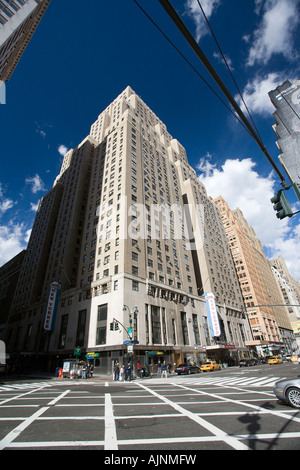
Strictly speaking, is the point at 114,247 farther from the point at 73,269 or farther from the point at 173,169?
the point at 173,169

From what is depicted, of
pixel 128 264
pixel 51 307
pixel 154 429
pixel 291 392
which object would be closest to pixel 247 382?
pixel 291 392

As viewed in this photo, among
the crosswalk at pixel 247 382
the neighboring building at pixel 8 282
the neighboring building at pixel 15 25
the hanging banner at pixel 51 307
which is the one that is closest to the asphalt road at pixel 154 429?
the crosswalk at pixel 247 382

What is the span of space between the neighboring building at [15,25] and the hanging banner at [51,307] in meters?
39.2

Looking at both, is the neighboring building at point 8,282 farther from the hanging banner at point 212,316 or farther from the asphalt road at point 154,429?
the asphalt road at point 154,429

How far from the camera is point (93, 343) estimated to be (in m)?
35.8

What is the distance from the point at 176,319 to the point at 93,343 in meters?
15.7

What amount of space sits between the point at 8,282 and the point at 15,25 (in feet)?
268

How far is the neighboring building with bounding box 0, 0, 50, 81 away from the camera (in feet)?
98.6

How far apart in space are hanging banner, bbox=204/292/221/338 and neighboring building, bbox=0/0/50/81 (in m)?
57.1

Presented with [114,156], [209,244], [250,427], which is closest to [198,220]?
[209,244]

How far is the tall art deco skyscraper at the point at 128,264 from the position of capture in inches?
1471

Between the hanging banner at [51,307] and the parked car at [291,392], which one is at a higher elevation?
the hanging banner at [51,307]

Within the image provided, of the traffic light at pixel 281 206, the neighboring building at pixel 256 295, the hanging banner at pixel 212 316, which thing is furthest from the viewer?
the neighboring building at pixel 256 295

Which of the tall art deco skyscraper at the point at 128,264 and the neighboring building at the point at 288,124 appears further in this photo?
the neighboring building at the point at 288,124
